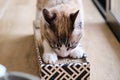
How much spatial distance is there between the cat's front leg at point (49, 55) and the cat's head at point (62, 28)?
3.8 inches

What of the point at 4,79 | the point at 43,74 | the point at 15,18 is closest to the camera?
the point at 4,79

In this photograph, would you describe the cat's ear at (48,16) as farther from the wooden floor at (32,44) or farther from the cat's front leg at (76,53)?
the wooden floor at (32,44)

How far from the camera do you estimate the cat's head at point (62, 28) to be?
57.7 inches

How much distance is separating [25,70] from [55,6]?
0.55 meters

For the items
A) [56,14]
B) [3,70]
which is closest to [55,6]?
[56,14]

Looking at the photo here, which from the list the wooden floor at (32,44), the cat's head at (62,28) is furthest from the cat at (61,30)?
the wooden floor at (32,44)

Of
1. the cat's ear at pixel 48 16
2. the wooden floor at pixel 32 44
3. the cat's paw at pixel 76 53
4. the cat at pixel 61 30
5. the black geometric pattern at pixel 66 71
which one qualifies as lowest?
the wooden floor at pixel 32 44

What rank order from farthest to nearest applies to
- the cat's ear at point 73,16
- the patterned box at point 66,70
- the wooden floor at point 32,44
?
the wooden floor at point 32,44 → the patterned box at point 66,70 → the cat's ear at point 73,16

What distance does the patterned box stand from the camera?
158 centimetres

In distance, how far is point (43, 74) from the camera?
1.60 meters

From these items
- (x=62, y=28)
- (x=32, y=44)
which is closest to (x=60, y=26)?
(x=62, y=28)

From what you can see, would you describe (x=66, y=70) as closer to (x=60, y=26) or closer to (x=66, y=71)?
(x=66, y=71)

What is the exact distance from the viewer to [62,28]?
1479 mm

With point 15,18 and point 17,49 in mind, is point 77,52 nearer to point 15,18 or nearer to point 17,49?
point 17,49
